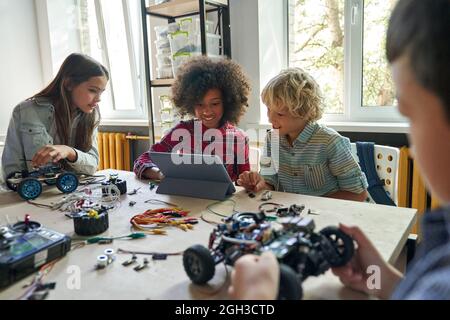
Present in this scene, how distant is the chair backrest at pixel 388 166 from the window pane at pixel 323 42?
0.74 m

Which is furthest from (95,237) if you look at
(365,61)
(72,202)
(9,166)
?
(365,61)

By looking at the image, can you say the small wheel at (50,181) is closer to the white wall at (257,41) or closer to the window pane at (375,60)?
the white wall at (257,41)

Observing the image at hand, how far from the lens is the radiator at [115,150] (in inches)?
114

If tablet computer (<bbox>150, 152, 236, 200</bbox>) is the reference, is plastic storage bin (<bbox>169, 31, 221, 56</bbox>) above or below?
above

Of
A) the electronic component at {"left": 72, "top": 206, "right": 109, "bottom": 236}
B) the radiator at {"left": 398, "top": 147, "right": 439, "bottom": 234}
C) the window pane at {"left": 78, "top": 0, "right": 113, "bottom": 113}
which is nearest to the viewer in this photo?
the electronic component at {"left": 72, "top": 206, "right": 109, "bottom": 236}

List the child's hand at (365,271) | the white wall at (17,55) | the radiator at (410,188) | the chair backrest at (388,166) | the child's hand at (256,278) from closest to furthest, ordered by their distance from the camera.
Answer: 1. the child's hand at (256,278)
2. the child's hand at (365,271)
3. the chair backrest at (388,166)
4. the radiator at (410,188)
5. the white wall at (17,55)

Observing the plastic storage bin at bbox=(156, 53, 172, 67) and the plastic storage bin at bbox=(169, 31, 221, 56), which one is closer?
the plastic storage bin at bbox=(169, 31, 221, 56)

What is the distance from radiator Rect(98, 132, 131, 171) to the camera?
9.53 ft

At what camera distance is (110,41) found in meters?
3.16

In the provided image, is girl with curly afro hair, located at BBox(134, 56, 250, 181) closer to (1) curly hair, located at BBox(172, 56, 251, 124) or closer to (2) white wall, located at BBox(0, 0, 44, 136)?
(1) curly hair, located at BBox(172, 56, 251, 124)

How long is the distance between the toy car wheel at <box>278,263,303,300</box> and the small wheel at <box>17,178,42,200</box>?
98 centimetres

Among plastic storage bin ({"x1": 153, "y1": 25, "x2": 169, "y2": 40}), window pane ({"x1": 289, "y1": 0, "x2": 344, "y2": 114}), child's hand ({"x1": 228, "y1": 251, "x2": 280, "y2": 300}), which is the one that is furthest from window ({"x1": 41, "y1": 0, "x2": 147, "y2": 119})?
child's hand ({"x1": 228, "y1": 251, "x2": 280, "y2": 300})

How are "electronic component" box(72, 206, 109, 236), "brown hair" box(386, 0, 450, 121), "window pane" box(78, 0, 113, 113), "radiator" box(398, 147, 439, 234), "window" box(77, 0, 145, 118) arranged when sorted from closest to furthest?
"brown hair" box(386, 0, 450, 121) → "electronic component" box(72, 206, 109, 236) → "radiator" box(398, 147, 439, 234) → "window" box(77, 0, 145, 118) → "window pane" box(78, 0, 113, 113)

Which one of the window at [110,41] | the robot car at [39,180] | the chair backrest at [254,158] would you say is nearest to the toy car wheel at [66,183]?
the robot car at [39,180]
